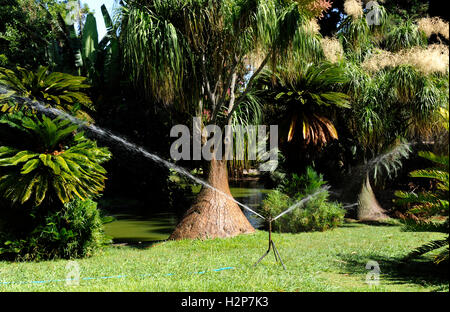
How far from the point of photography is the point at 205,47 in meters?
9.83

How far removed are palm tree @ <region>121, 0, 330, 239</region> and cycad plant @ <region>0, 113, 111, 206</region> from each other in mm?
1919

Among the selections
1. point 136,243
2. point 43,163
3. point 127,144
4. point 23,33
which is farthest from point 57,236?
point 23,33

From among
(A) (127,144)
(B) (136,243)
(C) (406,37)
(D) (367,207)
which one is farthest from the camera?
(A) (127,144)

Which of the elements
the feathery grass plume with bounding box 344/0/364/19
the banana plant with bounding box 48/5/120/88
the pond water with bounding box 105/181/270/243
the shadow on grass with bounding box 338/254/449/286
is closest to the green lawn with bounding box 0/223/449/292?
the shadow on grass with bounding box 338/254/449/286

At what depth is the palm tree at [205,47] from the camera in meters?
8.67

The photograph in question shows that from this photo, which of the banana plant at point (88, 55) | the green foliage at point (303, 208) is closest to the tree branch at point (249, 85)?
the green foliage at point (303, 208)

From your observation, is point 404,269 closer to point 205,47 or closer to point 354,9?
point 205,47

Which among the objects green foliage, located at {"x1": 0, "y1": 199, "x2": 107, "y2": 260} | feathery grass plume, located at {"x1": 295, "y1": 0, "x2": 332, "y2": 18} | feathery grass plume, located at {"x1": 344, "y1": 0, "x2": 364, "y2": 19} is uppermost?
feathery grass plume, located at {"x1": 344, "y1": 0, "x2": 364, "y2": 19}

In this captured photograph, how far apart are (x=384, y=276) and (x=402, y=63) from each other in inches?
265

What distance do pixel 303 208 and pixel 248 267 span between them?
15.9 ft

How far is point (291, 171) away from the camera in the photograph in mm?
12805

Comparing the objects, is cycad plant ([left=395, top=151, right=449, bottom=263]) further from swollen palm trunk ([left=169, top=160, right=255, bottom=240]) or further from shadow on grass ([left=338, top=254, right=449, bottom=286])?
swollen palm trunk ([left=169, top=160, right=255, bottom=240])

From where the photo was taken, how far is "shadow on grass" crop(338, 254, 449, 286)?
18.3ft

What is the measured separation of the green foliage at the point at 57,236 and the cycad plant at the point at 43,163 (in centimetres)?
27
